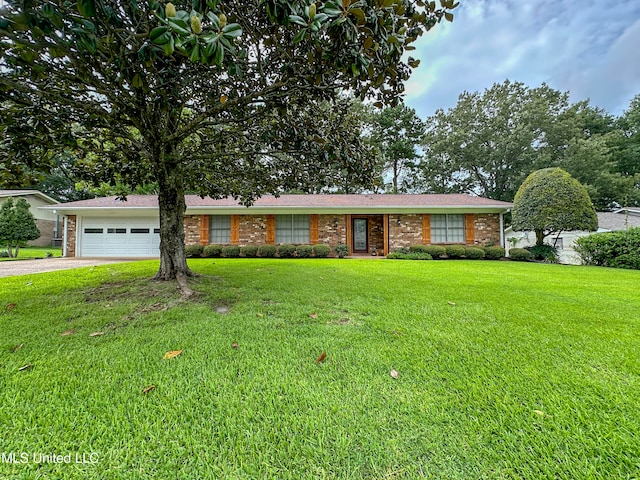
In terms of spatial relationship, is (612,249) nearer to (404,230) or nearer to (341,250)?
(404,230)

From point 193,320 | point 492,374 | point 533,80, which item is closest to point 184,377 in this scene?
point 193,320

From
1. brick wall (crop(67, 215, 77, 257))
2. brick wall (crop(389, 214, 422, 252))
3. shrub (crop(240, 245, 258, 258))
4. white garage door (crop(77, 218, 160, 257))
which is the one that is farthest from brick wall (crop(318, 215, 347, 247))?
brick wall (crop(67, 215, 77, 257))

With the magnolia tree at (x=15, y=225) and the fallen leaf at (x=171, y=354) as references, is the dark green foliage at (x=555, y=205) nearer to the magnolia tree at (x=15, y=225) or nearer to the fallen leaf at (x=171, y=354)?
the fallen leaf at (x=171, y=354)

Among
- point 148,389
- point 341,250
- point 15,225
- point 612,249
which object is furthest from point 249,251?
point 612,249

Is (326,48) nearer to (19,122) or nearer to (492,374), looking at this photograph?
(492,374)

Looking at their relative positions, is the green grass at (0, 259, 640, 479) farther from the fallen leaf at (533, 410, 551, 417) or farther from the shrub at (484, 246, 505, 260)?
the shrub at (484, 246, 505, 260)

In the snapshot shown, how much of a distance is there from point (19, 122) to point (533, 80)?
29953 millimetres

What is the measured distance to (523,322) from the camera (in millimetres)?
3170

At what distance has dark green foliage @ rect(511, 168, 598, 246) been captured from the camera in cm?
1069

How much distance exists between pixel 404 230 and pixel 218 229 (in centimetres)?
903

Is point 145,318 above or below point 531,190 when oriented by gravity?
below

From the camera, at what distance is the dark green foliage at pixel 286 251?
1195 centimetres

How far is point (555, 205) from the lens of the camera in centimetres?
1090

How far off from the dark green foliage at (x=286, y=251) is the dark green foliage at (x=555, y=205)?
33.5 ft
